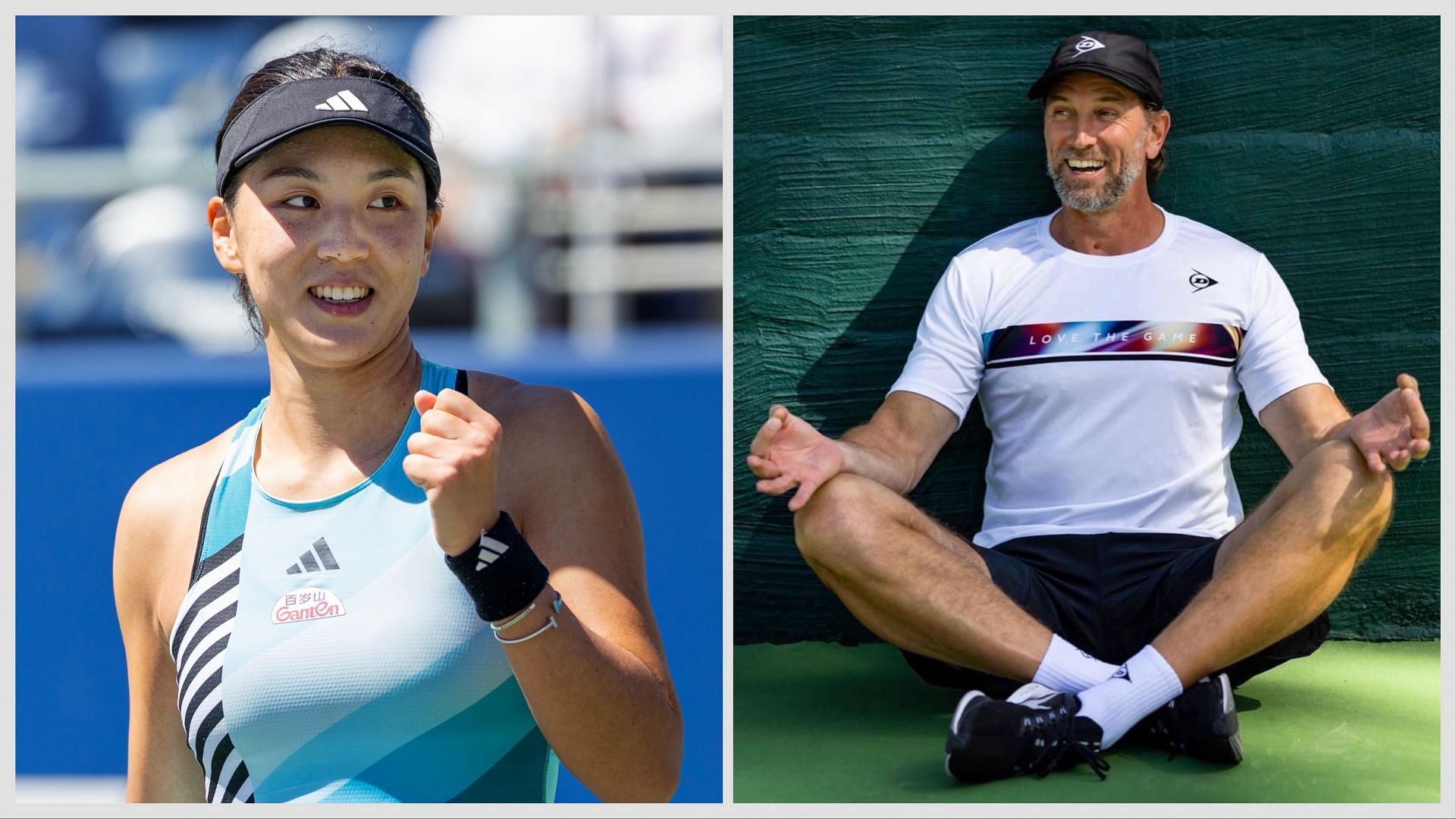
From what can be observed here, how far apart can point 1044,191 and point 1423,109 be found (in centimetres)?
84

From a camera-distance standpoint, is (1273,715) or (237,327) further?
(237,327)

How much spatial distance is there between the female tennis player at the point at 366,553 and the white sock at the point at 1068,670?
0.87 meters

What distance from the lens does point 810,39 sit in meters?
3.25

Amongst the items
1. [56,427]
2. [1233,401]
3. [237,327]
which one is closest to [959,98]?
[1233,401]

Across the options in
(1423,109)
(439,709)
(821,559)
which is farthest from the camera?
(1423,109)

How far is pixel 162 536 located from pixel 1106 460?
1.77 metres

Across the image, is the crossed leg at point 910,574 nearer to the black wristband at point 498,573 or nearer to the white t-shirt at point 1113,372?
the white t-shirt at point 1113,372

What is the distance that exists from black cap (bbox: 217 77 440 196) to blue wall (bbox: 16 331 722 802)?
1.22 meters

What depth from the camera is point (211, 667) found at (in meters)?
1.91

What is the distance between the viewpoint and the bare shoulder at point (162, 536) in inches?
79.2

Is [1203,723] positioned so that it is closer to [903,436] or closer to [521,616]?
[903,436]

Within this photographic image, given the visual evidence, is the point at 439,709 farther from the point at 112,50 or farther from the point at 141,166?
the point at 112,50

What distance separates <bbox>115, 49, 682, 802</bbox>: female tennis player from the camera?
1.84 metres

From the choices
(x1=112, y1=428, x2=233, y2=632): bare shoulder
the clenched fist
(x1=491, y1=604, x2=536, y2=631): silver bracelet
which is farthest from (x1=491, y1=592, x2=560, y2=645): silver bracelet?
(x1=112, y1=428, x2=233, y2=632): bare shoulder
